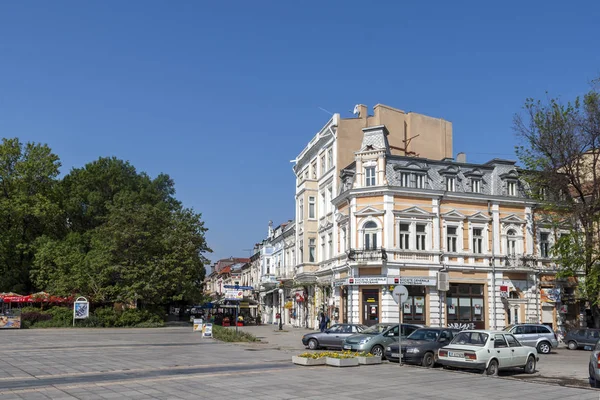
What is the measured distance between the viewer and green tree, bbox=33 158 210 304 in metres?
49.6

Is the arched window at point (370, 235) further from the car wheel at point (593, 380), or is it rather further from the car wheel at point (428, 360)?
the car wheel at point (593, 380)

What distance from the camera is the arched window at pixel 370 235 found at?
39.7 meters

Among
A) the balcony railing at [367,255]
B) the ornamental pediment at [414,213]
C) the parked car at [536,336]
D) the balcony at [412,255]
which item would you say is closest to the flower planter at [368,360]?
the parked car at [536,336]

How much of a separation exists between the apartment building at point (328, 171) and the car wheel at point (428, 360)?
22386mm

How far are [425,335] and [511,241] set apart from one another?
22.6 meters

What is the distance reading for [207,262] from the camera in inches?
2361

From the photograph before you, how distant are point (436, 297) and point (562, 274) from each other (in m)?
8.23

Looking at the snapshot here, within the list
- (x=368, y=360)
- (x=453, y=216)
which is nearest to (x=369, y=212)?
(x=453, y=216)


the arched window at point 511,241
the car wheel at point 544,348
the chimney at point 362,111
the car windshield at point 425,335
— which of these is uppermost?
the chimney at point 362,111

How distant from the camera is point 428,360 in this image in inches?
853

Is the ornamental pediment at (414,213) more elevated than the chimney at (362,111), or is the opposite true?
the chimney at (362,111)

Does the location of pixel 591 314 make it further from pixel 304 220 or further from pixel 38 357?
pixel 38 357

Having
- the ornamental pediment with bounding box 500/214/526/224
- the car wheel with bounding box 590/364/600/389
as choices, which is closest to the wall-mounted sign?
the ornamental pediment with bounding box 500/214/526/224

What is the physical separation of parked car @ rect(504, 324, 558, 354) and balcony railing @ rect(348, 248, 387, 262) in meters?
9.70
